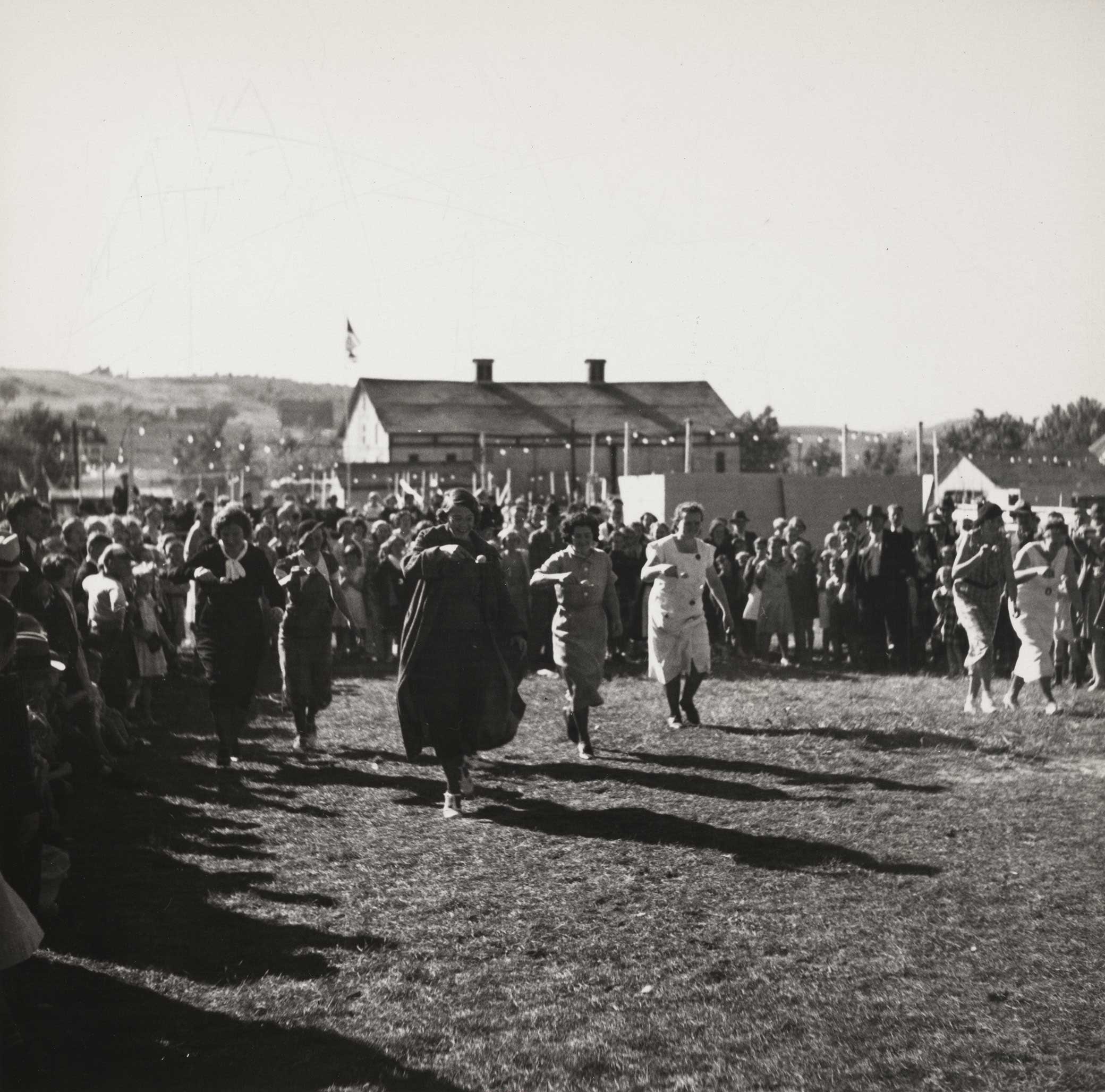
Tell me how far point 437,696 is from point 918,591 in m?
10.2

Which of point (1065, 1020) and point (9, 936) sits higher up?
point (9, 936)

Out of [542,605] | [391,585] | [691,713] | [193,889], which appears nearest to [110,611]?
[193,889]

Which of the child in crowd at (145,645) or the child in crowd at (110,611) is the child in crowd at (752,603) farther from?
the child in crowd at (110,611)

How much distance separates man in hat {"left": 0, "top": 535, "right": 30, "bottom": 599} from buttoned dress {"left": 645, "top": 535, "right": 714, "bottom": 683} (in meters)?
6.08

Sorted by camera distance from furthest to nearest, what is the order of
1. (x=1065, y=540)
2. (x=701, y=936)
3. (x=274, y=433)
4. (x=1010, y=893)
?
(x=274, y=433), (x=1065, y=540), (x=1010, y=893), (x=701, y=936)

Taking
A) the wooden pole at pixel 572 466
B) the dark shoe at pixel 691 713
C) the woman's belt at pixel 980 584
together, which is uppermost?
the wooden pole at pixel 572 466

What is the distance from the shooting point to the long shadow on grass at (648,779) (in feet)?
30.7

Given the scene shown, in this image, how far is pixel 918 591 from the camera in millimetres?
17531

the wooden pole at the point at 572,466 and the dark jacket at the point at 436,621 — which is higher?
the wooden pole at the point at 572,466

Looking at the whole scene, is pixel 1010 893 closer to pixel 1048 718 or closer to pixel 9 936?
pixel 9 936

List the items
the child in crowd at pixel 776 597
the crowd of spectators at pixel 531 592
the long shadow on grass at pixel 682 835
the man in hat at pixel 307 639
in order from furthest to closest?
the child in crowd at pixel 776 597 → the man in hat at pixel 307 639 → the crowd of spectators at pixel 531 592 → the long shadow on grass at pixel 682 835

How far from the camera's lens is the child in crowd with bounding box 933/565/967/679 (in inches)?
633

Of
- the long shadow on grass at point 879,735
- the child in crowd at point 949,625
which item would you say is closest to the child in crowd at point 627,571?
the child in crowd at point 949,625

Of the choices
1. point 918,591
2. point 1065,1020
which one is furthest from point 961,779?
point 918,591
